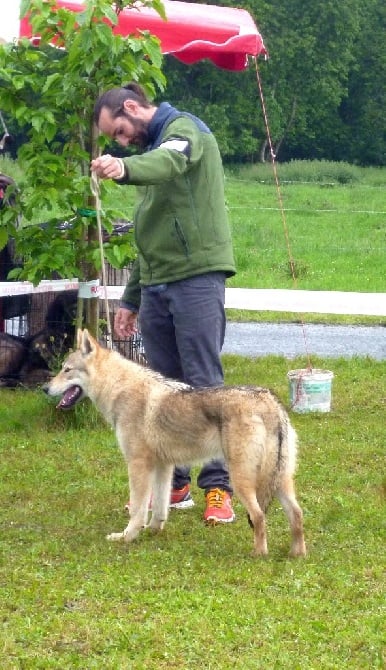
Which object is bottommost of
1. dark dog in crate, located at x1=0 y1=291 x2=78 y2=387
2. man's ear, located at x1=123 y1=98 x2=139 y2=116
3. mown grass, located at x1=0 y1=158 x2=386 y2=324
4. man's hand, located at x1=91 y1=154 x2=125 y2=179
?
mown grass, located at x1=0 y1=158 x2=386 y2=324

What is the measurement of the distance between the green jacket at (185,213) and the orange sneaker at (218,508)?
3.81ft

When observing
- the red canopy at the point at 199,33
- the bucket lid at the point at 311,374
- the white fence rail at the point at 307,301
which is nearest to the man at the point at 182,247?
the bucket lid at the point at 311,374

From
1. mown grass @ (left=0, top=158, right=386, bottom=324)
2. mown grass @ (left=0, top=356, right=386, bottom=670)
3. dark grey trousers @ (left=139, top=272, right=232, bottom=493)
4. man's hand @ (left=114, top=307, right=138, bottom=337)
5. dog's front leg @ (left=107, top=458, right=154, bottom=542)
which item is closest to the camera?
mown grass @ (left=0, top=356, right=386, bottom=670)

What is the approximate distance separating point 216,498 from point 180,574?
928 mm

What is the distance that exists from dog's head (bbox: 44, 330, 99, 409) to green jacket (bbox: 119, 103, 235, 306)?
18.2 inches

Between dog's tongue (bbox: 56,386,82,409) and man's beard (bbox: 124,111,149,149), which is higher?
man's beard (bbox: 124,111,149,149)

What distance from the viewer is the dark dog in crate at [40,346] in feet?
29.0

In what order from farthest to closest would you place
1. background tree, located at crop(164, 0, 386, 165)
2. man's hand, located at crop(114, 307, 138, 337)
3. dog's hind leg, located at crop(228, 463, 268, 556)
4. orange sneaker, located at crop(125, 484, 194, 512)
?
background tree, located at crop(164, 0, 386, 165)
man's hand, located at crop(114, 307, 138, 337)
orange sneaker, located at crop(125, 484, 194, 512)
dog's hind leg, located at crop(228, 463, 268, 556)

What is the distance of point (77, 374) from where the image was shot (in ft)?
18.9

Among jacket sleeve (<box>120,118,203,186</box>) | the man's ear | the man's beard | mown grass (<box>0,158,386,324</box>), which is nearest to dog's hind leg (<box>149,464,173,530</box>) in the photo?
jacket sleeve (<box>120,118,203,186</box>)

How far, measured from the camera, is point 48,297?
30.4 feet

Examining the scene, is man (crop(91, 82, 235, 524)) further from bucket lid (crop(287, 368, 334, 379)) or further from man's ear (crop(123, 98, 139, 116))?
bucket lid (crop(287, 368, 334, 379))

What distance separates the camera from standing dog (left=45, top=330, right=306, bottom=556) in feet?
16.9

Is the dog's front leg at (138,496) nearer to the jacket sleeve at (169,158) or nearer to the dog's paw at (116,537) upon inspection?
the dog's paw at (116,537)
